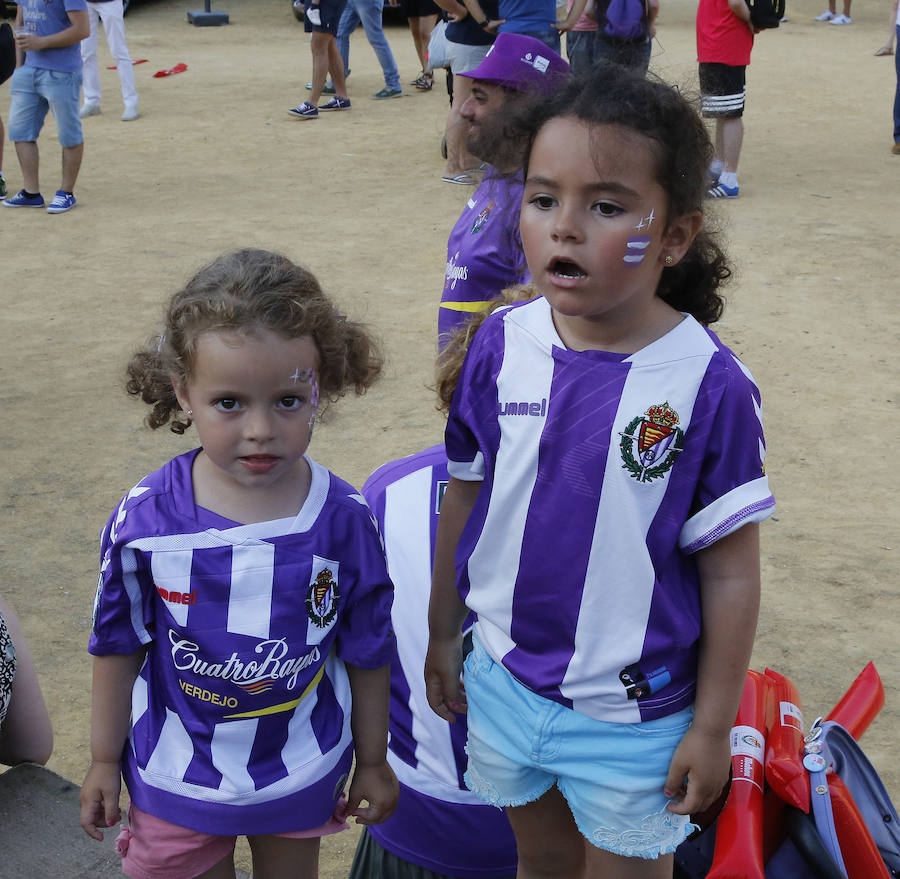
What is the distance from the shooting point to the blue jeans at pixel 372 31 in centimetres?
1041

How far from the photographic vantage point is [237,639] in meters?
1.64

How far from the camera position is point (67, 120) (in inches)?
283

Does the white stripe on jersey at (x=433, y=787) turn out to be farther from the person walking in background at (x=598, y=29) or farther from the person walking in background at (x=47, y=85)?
the person walking in background at (x=598, y=29)

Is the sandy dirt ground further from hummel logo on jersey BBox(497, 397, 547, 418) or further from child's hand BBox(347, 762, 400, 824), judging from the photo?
child's hand BBox(347, 762, 400, 824)

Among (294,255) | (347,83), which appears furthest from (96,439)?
(347,83)

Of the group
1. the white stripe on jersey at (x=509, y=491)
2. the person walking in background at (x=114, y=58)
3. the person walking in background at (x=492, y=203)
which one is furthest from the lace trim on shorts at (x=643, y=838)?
the person walking in background at (x=114, y=58)

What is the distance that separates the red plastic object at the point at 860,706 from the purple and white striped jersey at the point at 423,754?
0.74 meters

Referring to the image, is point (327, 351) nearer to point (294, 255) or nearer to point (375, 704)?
point (375, 704)

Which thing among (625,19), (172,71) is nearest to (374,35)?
(172,71)

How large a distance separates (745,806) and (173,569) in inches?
41.8

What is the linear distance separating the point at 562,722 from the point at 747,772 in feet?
1.93

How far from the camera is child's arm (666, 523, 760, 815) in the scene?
157 centimetres

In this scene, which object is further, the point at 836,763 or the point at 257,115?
the point at 257,115

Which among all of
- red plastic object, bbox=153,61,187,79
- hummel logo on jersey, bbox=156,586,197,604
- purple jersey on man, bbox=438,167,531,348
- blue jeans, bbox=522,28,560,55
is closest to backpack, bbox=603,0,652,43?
blue jeans, bbox=522,28,560,55
